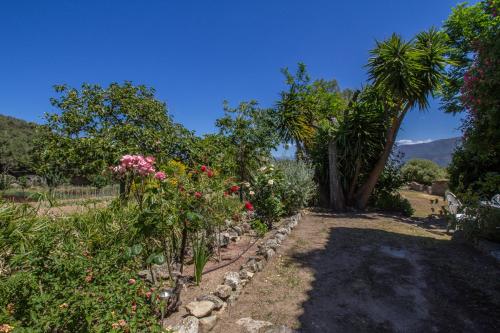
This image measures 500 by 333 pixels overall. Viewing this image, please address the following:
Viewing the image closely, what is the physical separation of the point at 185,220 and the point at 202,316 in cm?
97

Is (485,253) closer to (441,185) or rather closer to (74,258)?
(74,258)

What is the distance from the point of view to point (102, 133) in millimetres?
8992

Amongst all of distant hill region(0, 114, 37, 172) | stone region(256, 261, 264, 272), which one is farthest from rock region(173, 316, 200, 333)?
distant hill region(0, 114, 37, 172)

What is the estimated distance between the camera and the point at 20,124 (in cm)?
3206

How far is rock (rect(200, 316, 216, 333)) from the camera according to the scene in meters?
2.21

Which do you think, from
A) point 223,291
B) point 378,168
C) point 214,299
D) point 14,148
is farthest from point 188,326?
point 14,148

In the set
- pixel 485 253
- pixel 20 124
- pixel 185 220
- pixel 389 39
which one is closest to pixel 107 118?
pixel 185 220

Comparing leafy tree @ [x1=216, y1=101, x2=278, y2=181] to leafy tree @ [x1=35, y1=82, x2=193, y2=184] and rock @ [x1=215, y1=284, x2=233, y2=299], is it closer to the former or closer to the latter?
leafy tree @ [x1=35, y1=82, x2=193, y2=184]

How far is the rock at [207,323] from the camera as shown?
2.21 m

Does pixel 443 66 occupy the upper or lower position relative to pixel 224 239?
upper

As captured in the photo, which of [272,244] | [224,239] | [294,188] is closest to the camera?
[272,244]

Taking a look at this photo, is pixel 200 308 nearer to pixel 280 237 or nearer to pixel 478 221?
pixel 280 237

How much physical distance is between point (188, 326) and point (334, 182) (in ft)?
24.6

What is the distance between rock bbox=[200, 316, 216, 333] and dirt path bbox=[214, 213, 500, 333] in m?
0.10
